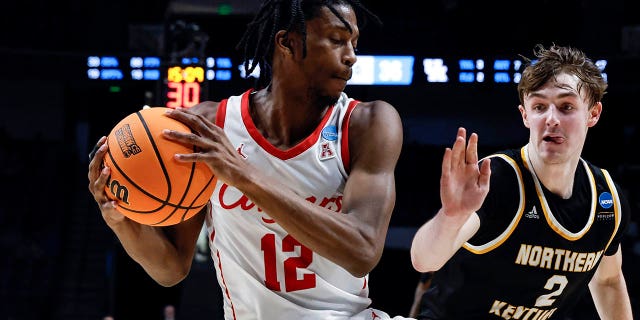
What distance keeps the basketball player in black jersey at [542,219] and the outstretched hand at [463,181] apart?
15.2 inches

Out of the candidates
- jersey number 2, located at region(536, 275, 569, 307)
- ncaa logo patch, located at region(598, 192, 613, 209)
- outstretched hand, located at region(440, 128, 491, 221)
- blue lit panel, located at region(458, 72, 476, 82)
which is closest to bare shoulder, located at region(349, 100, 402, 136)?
outstretched hand, located at region(440, 128, 491, 221)

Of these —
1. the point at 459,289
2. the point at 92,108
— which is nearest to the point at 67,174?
the point at 92,108

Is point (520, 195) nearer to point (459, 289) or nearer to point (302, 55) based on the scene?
point (459, 289)

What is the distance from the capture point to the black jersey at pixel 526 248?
11.0 ft

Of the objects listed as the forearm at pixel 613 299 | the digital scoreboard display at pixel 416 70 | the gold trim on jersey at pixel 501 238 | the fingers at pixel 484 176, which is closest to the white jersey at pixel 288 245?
the fingers at pixel 484 176

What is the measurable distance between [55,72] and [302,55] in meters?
11.6

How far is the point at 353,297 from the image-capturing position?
2859 mm

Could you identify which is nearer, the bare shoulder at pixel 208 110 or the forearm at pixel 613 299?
the bare shoulder at pixel 208 110

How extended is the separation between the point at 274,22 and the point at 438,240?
3.22 feet

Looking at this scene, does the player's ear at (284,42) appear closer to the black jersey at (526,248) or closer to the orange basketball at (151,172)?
the orange basketball at (151,172)

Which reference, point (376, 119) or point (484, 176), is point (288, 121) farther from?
point (484, 176)

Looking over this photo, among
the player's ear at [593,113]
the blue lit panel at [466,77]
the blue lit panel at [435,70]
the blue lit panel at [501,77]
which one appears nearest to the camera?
the player's ear at [593,113]

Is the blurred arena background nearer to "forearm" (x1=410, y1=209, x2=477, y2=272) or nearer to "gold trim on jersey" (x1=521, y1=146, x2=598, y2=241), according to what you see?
"gold trim on jersey" (x1=521, y1=146, x2=598, y2=241)

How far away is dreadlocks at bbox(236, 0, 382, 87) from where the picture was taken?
2.85 metres
